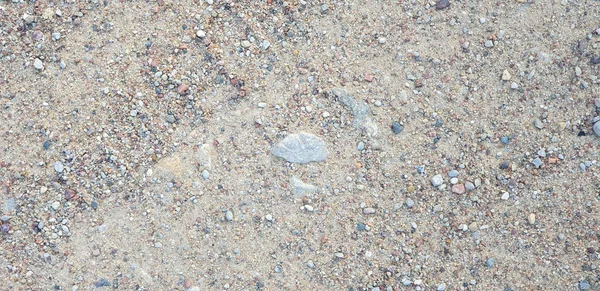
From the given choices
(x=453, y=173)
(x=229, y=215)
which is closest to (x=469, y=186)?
(x=453, y=173)

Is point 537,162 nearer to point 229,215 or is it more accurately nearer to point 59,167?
point 229,215

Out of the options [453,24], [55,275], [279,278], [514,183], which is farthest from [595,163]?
[55,275]

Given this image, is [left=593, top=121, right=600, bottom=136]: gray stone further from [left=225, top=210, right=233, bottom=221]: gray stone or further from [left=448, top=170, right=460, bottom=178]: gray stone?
[left=225, top=210, right=233, bottom=221]: gray stone

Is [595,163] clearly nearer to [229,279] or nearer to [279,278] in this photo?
[279,278]

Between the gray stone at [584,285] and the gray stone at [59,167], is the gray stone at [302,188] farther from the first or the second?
the gray stone at [584,285]

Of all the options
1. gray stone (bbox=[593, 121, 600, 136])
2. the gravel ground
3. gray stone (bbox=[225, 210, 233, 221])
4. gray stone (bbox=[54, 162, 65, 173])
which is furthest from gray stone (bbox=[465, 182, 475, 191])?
gray stone (bbox=[54, 162, 65, 173])

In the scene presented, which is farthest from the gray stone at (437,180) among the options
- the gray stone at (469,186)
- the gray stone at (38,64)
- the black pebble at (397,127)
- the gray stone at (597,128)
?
the gray stone at (38,64)
